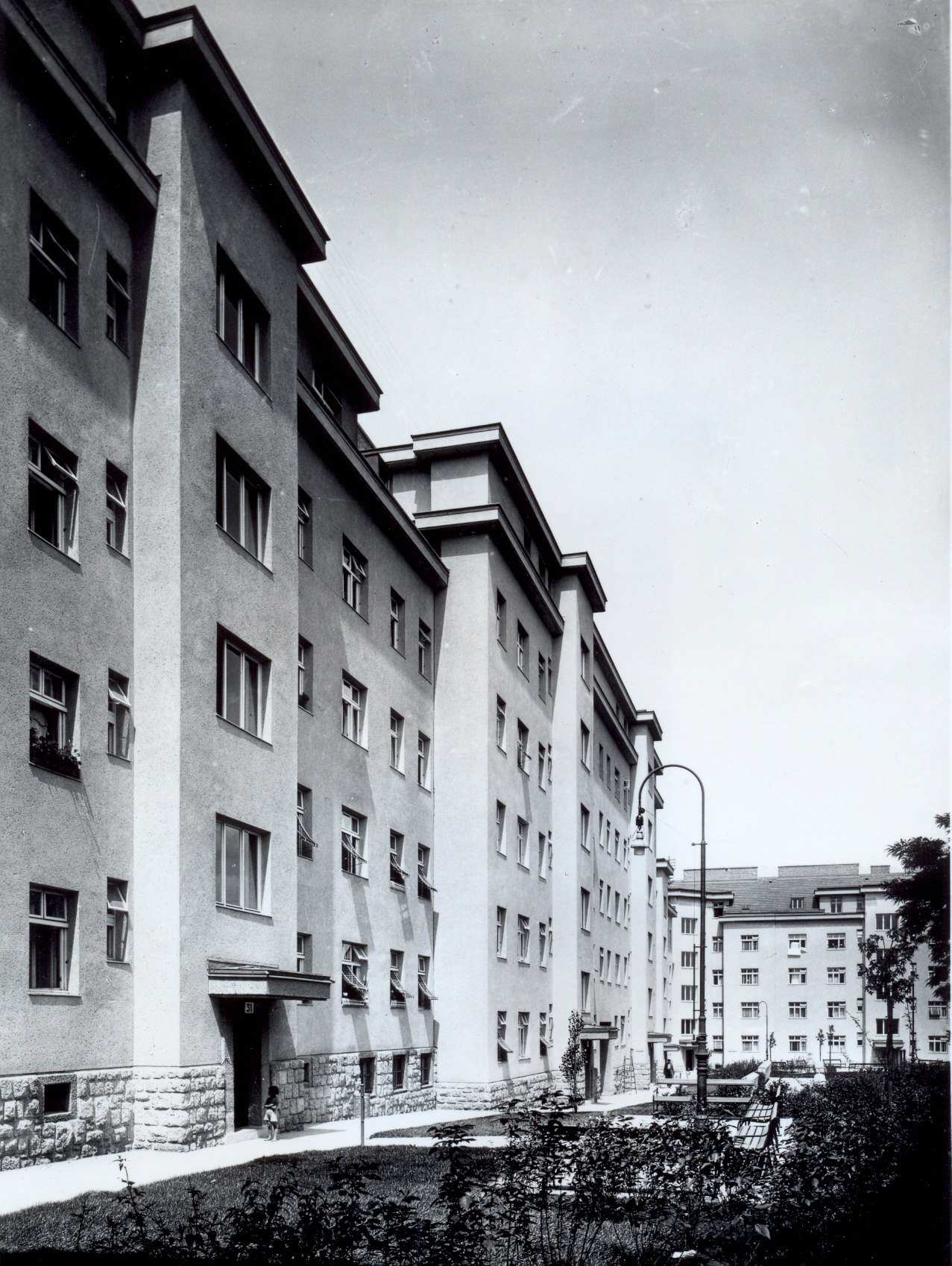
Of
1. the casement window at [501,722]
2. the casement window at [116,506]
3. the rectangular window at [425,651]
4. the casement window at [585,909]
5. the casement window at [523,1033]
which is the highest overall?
the casement window at [116,506]

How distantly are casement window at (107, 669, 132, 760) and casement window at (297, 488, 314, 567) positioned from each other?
7.89 m

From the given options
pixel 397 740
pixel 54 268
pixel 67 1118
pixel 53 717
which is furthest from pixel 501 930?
pixel 54 268

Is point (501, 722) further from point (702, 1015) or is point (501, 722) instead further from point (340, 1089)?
point (340, 1089)

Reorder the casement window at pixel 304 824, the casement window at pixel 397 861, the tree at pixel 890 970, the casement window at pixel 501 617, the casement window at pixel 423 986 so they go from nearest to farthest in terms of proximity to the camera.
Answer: the casement window at pixel 304 824
the casement window at pixel 397 861
the casement window at pixel 423 986
the casement window at pixel 501 617
the tree at pixel 890 970

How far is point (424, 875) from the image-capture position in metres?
33.3

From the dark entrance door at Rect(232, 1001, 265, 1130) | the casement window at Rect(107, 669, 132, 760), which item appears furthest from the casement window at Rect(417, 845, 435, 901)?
the casement window at Rect(107, 669, 132, 760)

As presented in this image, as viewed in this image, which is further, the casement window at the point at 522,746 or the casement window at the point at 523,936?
the casement window at the point at 522,746

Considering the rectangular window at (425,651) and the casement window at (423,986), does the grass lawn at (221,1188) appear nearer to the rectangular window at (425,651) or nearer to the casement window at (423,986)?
the casement window at (423,986)

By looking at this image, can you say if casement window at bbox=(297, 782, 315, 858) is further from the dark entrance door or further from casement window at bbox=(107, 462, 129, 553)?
casement window at bbox=(107, 462, 129, 553)

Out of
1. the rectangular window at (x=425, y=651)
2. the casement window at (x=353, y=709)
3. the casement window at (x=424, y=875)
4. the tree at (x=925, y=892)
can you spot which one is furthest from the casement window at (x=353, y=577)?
the tree at (x=925, y=892)

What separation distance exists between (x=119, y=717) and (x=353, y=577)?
11456 millimetres

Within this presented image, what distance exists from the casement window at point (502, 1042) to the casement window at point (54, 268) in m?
23.0

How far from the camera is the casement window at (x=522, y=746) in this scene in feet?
127

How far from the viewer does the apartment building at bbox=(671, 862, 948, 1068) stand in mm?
97938
